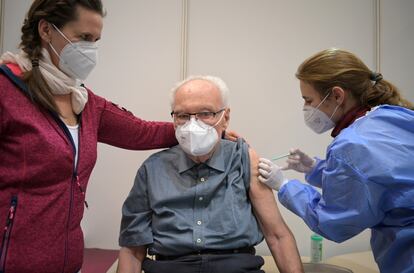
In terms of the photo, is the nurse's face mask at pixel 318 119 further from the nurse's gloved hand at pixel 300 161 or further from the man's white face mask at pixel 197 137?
the man's white face mask at pixel 197 137

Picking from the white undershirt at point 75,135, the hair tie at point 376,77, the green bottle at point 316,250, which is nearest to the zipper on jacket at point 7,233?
the white undershirt at point 75,135

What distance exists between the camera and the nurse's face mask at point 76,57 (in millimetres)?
1067

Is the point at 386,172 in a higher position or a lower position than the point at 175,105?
lower

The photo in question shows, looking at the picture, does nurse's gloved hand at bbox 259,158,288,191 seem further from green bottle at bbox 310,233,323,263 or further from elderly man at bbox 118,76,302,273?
green bottle at bbox 310,233,323,263

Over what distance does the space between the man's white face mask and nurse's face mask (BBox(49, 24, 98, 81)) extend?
43 cm

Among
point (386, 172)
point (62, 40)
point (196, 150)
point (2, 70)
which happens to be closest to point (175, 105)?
point (196, 150)

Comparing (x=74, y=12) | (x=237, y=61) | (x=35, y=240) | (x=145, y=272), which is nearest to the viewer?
(x=35, y=240)

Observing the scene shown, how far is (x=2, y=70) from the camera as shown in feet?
3.12

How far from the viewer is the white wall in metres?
2.02

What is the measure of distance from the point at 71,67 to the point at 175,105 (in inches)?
18.3

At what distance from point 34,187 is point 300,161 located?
1.18m

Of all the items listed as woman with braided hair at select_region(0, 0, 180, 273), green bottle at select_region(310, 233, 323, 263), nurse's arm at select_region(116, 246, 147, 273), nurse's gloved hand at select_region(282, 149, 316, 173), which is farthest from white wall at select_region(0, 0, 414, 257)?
woman with braided hair at select_region(0, 0, 180, 273)

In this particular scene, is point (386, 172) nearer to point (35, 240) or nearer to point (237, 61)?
point (35, 240)

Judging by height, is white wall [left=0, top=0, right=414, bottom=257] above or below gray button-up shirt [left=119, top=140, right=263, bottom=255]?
above
